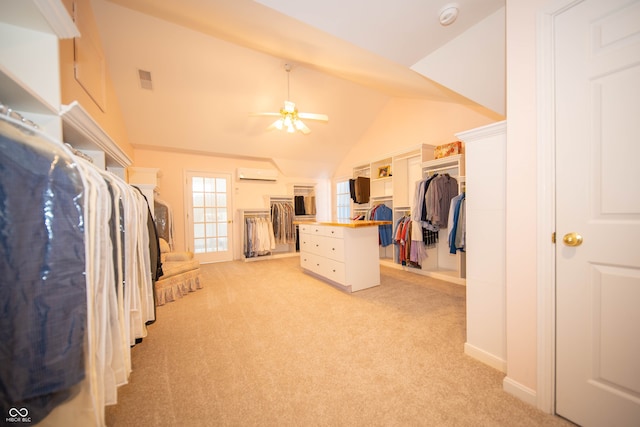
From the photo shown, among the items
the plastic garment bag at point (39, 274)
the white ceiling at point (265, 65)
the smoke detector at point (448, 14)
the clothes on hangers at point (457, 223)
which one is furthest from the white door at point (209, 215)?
the smoke detector at point (448, 14)

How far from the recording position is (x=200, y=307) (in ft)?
8.53

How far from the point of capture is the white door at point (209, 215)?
489 cm

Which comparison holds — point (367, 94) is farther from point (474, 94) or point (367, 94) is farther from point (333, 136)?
point (474, 94)

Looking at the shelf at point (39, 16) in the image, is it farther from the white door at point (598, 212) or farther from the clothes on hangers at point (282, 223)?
the clothes on hangers at point (282, 223)

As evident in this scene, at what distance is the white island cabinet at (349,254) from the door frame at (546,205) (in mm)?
1830

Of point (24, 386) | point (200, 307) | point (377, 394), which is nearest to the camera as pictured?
point (24, 386)

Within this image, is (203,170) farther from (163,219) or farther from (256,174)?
(163,219)

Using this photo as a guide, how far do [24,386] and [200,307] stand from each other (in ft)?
7.08

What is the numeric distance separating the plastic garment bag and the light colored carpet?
822mm

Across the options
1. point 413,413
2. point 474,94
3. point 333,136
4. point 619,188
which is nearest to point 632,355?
point 619,188

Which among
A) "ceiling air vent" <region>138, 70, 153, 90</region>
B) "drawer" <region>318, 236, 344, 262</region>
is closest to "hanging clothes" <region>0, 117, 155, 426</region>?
"drawer" <region>318, 236, 344, 262</region>

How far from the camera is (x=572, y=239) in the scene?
3.66ft

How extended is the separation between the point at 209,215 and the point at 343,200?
10.7 feet

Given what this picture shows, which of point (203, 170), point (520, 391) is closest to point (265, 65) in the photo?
point (203, 170)
